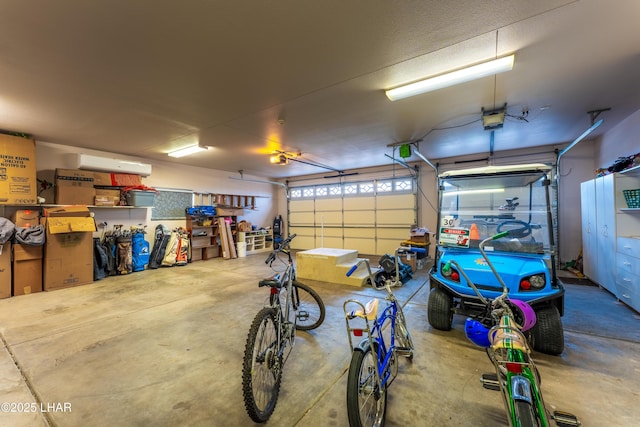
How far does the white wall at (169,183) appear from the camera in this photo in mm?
5238

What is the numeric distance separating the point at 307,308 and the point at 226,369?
62.7 inches

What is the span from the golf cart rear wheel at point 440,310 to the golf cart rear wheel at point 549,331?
0.74 meters

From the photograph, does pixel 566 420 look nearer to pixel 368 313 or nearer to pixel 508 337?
pixel 508 337

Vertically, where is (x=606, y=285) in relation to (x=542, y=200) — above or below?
below

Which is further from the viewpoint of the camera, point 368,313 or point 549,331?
point 549,331

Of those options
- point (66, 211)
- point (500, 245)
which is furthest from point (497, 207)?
point (66, 211)

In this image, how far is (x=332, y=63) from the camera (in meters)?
2.49

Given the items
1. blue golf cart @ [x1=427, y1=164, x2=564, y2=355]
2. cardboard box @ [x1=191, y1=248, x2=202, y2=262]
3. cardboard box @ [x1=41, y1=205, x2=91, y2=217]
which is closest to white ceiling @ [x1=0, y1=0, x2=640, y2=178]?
blue golf cart @ [x1=427, y1=164, x2=564, y2=355]

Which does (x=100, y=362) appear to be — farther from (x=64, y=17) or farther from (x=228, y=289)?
(x=64, y=17)

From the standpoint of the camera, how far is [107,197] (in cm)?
566

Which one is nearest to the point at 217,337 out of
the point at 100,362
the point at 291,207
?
the point at 100,362

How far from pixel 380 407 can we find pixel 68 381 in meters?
2.54

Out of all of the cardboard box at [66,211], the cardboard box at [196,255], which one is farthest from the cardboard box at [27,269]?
the cardboard box at [196,255]

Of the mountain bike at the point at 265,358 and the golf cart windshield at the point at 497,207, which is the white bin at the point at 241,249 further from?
the golf cart windshield at the point at 497,207
